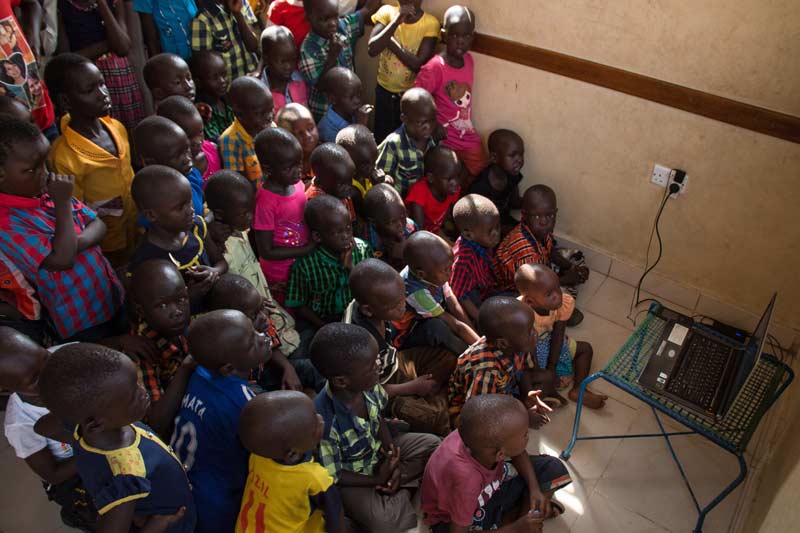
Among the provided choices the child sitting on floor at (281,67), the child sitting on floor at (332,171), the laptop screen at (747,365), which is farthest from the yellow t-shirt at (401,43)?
the laptop screen at (747,365)

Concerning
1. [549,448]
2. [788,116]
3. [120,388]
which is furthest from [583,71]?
[120,388]

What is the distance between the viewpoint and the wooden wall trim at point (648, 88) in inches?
116

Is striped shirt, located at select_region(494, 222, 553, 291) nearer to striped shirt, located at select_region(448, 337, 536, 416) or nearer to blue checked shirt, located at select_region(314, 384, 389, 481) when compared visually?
striped shirt, located at select_region(448, 337, 536, 416)

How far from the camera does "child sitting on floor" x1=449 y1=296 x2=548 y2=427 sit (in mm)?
2285

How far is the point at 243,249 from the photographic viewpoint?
109 inches

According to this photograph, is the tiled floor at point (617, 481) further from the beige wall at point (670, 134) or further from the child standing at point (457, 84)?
the child standing at point (457, 84)

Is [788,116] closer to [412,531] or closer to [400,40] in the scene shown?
[400,40]

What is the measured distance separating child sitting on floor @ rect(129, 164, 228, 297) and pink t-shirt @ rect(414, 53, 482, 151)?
77.3 inches

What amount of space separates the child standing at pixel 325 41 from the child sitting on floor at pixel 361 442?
2177 mm

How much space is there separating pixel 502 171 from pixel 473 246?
86 centimetres

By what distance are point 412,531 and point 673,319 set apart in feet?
4.75

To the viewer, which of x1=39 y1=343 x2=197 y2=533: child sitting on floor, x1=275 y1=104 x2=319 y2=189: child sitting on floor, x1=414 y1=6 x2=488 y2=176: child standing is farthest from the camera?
x1=414 y1=6 x2=488 y2=176: child standing

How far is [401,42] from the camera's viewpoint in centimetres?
390

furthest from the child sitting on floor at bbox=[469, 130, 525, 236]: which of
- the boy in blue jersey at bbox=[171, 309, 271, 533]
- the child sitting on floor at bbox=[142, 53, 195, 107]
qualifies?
the boy in blue jersey at bbox=[171, 309, 271, 533]
